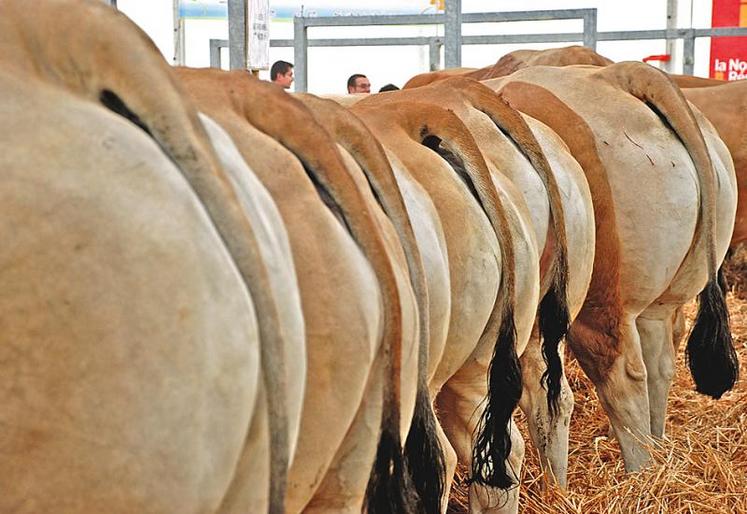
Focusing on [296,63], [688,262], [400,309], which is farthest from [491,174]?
[296,63]

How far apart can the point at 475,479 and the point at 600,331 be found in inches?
49.8

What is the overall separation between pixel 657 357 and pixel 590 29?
4404 millimetres

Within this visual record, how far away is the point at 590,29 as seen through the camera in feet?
28.6

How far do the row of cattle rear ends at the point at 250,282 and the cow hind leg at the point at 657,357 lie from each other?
110cm

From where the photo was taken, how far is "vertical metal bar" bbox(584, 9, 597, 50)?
8.69 m

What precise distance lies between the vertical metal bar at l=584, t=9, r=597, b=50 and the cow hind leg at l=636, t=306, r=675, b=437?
4232mm

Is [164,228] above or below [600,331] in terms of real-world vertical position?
above

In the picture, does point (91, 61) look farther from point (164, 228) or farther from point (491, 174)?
point (491, 174)

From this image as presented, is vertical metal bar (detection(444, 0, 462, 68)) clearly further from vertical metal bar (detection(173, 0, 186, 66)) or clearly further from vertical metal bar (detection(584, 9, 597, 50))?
vertical metal bar (detection(173, 0, 186, 66))

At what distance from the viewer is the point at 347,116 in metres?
2.66

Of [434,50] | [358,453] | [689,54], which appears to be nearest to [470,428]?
[358,453]

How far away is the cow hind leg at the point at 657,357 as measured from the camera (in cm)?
478

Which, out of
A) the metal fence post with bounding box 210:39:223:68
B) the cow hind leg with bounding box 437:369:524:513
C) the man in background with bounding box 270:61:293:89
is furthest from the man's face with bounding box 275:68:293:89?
the cow hind leg with bounding box 437:369:524:513

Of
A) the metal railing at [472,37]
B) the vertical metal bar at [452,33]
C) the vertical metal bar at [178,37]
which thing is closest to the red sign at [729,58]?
the metal railing at [472,37]
